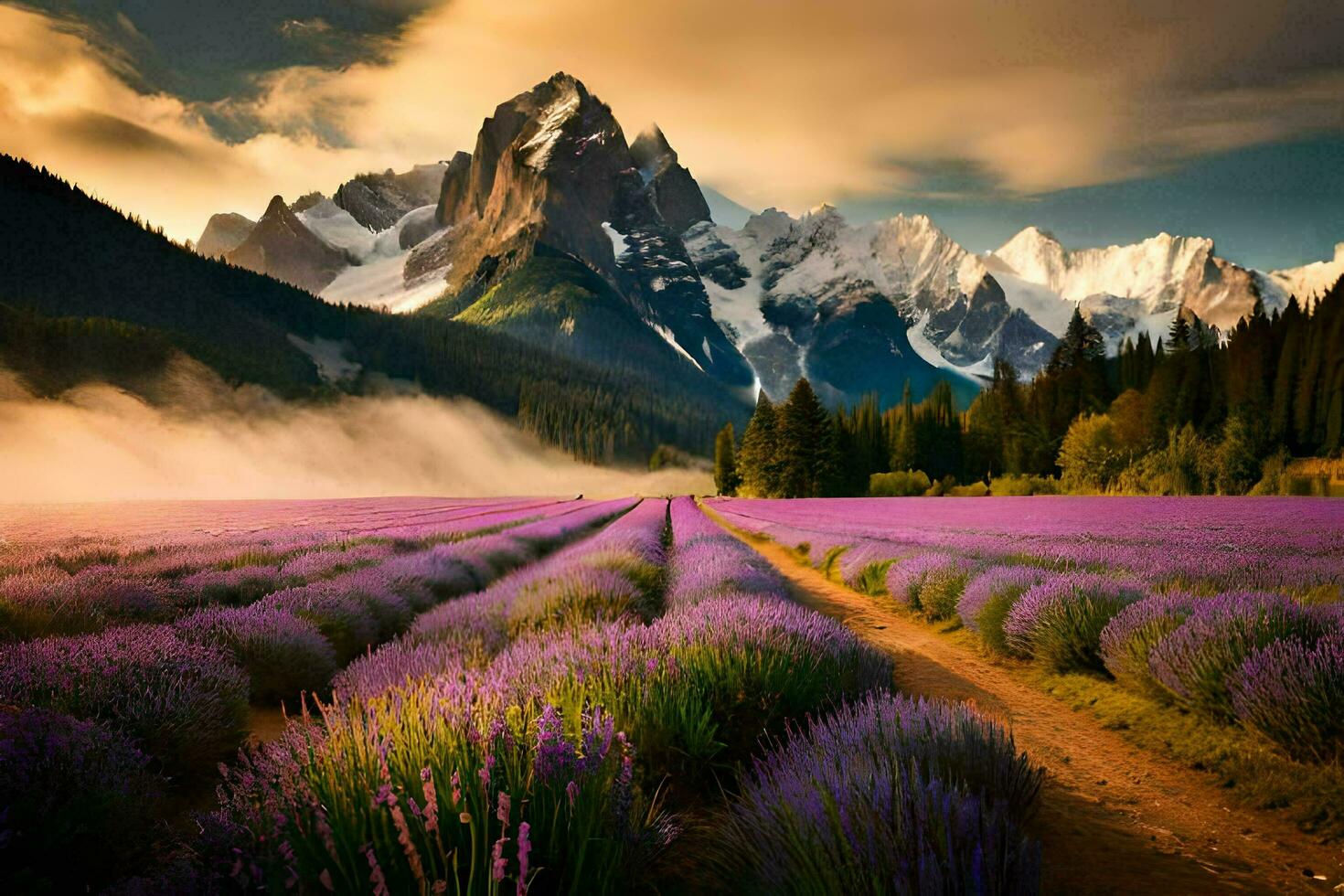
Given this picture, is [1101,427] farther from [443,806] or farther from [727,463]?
[443,806]

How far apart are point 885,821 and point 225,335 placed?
154 meters

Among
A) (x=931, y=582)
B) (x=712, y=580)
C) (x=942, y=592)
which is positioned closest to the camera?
(x=712, y=580)

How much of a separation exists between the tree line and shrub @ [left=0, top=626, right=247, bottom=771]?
47.5 m

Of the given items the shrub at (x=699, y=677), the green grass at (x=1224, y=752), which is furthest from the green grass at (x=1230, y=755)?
the shrub at (x=699, y=677)

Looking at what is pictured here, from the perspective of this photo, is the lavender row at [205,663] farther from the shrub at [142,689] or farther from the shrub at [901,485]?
the shrub at [901,485]

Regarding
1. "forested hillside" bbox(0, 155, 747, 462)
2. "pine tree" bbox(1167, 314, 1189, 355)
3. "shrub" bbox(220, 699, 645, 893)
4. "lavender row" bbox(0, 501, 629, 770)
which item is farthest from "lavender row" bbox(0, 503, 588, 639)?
"pine tree" bbox(1167, 314, 1189, 355)

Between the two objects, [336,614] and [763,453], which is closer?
[336,614]

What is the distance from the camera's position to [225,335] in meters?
121

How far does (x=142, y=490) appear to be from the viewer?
15969mm

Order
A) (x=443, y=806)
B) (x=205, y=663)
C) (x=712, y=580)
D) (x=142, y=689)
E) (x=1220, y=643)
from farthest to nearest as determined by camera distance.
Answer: (x=712, y=580) → (x=1220, y=643) → (x=205, y=663) → (x=142, y=689) → (x=443, y=806)

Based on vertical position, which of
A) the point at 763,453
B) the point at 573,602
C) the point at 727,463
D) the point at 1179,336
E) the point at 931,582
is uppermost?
the point at 1179,336

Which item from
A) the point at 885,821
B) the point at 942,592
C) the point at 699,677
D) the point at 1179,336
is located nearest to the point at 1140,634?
the point at 942,592

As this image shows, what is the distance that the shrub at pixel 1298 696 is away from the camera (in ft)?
12.2

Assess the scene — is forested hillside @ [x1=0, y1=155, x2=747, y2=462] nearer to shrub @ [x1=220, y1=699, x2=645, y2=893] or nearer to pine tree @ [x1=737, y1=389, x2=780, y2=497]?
pine tree @ [x1=737, y1=389, x2=780, y2=497]
